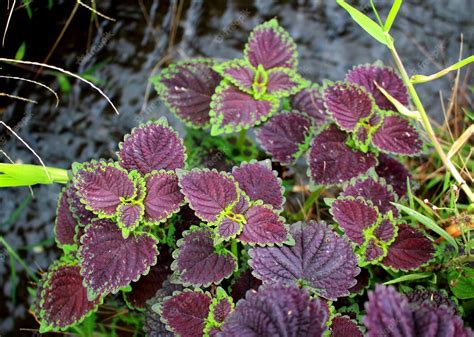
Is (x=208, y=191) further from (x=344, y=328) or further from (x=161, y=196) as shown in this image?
(x=344, y=328)

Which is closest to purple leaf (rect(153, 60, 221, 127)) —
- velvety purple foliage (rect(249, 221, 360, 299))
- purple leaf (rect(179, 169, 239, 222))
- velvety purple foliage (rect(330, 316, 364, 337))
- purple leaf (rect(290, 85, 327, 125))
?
purple leaf (rect(290, 85, 327, 125))

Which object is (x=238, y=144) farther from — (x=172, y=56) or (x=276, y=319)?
(x=276, y=319)

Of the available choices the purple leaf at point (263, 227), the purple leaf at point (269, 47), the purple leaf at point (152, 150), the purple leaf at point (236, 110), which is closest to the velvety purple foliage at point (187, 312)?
the purple leaf at point (263, 227)

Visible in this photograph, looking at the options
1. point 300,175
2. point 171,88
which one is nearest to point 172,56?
point 171,88

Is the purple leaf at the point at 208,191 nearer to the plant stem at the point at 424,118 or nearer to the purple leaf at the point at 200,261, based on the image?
the purple leaf at the point at 200,261

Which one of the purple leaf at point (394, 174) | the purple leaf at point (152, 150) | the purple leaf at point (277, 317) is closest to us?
the purple leaf at point (277, 317)

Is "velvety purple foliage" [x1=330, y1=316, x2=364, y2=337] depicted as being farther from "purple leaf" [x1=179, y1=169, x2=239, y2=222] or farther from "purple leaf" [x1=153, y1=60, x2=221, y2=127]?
"purple leaf" [x1=153, y1=60, x2=221, y2=127]
